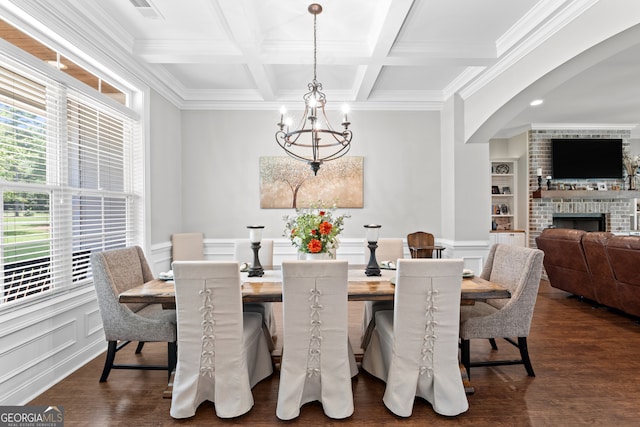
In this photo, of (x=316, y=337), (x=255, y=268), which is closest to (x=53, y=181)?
(x=255, y=268)

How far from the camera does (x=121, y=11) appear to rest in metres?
2.80

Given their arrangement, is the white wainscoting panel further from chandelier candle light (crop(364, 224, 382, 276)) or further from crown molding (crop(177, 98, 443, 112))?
crown molding (crop(177, 98, 443, 112))

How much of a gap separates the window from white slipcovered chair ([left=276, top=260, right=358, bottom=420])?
5.71 feet

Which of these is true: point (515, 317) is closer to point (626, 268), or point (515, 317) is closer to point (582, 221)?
point (626, 268)

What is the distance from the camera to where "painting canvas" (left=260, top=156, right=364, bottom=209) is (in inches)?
191

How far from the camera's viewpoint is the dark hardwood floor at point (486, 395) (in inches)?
81.6

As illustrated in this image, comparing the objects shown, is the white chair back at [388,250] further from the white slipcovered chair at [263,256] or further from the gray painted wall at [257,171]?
the gray painted wall at [257,171]

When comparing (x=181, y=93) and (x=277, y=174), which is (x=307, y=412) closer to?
(x=277, y=174)

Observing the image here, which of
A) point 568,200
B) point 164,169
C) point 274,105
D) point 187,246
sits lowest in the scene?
point 187,246

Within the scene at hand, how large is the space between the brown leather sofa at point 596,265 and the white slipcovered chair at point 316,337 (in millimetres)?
3291

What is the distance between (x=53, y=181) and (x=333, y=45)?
2568 millimetres

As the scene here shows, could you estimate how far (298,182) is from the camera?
15.9 ft

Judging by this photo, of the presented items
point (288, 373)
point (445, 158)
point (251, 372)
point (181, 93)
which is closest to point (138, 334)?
point (251, 372)

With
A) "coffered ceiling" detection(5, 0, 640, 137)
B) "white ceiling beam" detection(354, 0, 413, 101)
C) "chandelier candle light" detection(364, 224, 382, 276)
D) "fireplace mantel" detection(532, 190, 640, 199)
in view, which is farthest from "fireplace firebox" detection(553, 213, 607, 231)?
"chandelier candle light" detection(364, 224, 382, 276)
